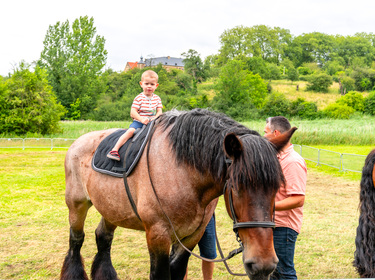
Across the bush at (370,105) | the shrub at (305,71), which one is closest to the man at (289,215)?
the bush at (370,105)

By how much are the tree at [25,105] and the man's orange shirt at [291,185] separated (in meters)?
24.2

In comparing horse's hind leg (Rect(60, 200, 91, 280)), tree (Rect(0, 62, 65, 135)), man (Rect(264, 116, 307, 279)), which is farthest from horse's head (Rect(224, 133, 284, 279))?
tree (Rect(0, 62, 65, 135))

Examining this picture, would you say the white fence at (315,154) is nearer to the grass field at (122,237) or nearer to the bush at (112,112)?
the grass field at (122,237)

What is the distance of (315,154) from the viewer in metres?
15.3

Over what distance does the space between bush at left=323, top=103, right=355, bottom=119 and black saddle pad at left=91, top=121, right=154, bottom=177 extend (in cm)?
3797

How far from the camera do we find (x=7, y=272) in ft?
13.9

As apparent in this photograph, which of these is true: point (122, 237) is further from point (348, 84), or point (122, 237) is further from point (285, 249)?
point (348, 84)

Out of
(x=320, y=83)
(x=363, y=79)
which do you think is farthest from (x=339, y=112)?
(x=363, y=79)

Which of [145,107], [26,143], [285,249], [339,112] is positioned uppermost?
[145,107]

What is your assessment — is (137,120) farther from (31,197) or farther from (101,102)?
(101,102)

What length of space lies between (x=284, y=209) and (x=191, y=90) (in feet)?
156

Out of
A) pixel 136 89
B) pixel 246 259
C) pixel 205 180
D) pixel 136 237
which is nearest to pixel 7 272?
pixel 136 237

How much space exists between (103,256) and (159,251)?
184 centimetres

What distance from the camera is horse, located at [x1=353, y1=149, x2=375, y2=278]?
3363 millimetres
